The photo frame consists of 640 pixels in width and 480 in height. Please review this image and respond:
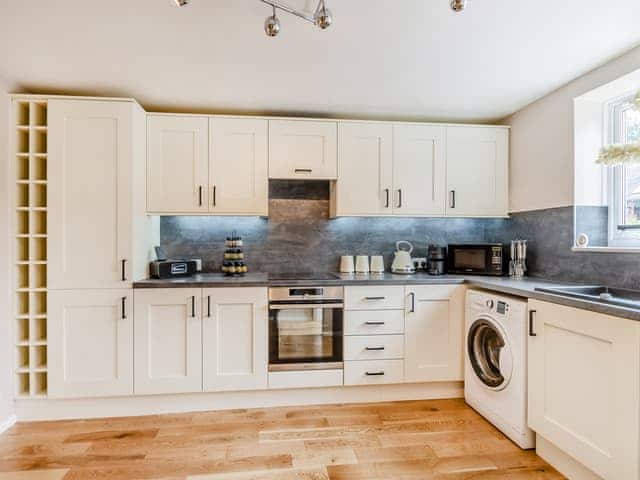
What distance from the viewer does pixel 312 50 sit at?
2070mm

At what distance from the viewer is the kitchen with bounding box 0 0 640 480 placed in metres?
1.86

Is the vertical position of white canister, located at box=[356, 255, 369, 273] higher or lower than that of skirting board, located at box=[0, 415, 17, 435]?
higher

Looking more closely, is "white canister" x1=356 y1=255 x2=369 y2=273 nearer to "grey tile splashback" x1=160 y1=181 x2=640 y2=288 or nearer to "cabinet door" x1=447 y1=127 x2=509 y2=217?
"grey tile splashback" x1=160 y1=181 x2=640 y2=288

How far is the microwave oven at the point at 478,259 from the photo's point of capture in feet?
9.71

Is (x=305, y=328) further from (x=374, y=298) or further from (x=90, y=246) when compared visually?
(x=90, y=246)

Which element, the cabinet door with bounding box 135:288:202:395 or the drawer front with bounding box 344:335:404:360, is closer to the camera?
the cabinet door with bounding box 135:288:202:395

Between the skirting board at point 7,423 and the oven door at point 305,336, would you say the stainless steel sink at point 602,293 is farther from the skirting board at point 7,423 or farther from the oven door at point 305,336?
the skirting board at point 7,423

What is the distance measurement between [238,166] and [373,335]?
1669mm

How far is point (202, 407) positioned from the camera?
2.67 metres

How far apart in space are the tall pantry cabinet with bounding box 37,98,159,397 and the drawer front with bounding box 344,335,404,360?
5.06 feet

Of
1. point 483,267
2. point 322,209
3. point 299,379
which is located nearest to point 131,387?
point 299,379

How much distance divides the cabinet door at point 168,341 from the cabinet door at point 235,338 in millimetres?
73

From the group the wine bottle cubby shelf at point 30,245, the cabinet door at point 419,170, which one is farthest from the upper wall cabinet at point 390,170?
the wine bottle cubby shelf at point 30,245

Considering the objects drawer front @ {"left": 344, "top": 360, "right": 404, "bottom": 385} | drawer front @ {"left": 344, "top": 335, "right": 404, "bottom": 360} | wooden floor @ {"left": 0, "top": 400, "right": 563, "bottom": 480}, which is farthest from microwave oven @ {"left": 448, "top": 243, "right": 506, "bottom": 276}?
wooden floor @ {"left": 0, "top": 400, "right": 563, "bottom": 480}
